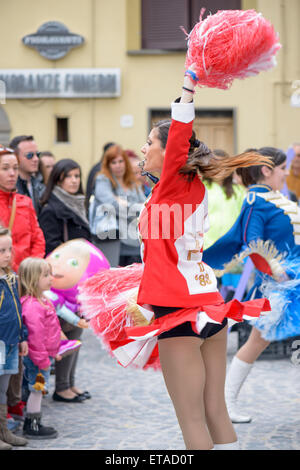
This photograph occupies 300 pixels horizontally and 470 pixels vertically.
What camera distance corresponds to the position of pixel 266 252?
4656 millimetres

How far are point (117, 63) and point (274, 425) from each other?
35.7 feet

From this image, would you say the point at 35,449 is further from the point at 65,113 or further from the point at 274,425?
the point at 65,113

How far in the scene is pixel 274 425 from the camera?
4977 mm

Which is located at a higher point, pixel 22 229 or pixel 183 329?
pixel 22 229

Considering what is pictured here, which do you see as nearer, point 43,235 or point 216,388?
point 216,388

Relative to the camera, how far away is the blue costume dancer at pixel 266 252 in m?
4.48

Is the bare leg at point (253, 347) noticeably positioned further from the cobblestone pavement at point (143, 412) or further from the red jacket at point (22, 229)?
the red jacket at point (22, 229)

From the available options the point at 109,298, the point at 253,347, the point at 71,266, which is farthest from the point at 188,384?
the point at 71,266

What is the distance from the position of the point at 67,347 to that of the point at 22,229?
0.90 metres

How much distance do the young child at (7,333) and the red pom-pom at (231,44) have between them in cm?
203

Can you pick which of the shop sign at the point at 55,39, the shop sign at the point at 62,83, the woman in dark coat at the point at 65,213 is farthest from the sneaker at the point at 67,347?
the shop sign at the point at 55,39

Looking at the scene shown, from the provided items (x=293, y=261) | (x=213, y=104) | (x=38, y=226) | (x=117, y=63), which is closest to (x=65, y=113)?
(x=117, y=63)

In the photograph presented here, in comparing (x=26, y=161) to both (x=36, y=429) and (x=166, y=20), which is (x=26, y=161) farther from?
(x=166, y=20)

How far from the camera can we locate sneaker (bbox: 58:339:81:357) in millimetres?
5250
